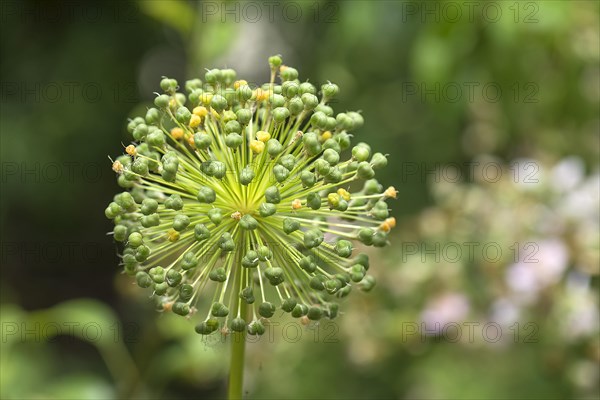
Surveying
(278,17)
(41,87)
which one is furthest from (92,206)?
(278,17)

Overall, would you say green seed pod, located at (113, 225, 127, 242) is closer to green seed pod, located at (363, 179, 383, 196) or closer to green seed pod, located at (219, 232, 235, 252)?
green seed pod, located at (219, 232, 235, 252)

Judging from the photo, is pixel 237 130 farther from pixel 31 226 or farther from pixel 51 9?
pixel 31 226

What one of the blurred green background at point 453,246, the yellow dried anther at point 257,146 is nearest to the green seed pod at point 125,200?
the yellow dried anther at point 257,146

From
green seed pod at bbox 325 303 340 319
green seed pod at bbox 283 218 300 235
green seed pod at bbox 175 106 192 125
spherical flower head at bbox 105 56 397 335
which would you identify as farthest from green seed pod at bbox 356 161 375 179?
green seed pod at bbox 175 106 192 125

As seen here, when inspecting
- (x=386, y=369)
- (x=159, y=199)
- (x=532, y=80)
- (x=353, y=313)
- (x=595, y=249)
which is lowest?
(x=386, y=369)

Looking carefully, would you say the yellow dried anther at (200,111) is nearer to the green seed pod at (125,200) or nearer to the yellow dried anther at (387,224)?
the green seed pod at (125,200)
